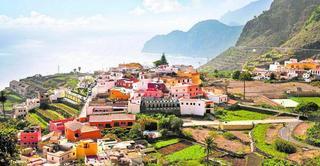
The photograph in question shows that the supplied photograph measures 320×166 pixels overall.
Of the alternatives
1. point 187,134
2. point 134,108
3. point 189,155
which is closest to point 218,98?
point 134,108

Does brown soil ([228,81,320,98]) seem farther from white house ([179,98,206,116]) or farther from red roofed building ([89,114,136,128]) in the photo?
red roofed building ([89,114,136,128])

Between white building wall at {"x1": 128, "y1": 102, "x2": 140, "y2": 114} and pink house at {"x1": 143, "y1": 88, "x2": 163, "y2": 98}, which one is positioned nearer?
white building wall at {"x1": 128, "y1": 102, "x2": 140, "y2": 114}

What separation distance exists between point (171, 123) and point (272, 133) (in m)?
7.16

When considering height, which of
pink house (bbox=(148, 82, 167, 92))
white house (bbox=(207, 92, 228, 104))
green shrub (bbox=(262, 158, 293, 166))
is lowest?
green shrub (bbox=(262, 158, 293, 166))

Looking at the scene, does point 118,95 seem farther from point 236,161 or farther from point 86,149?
point 236,161

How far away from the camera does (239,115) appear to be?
37.8 m

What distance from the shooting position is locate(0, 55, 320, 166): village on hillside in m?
27.5

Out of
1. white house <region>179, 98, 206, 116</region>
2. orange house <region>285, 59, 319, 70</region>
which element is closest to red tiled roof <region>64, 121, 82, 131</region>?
white house <region>179, 98, 206, 116</region>

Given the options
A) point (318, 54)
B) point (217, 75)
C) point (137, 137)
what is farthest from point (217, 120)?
point (318, 54)

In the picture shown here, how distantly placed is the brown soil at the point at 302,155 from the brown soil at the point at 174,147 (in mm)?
6768

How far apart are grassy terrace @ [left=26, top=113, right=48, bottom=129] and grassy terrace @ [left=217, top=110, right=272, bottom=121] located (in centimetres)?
1469

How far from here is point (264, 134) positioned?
32312mm

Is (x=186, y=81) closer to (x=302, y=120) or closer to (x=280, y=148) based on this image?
(x=302, y=120)

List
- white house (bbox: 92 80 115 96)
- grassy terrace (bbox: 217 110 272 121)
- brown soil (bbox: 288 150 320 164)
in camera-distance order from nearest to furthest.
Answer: brown soil (bbox: 288 150 320 164), grassy terrace (bbox: 217 110 272 121), white house (bbox: 92 80 115 96)
